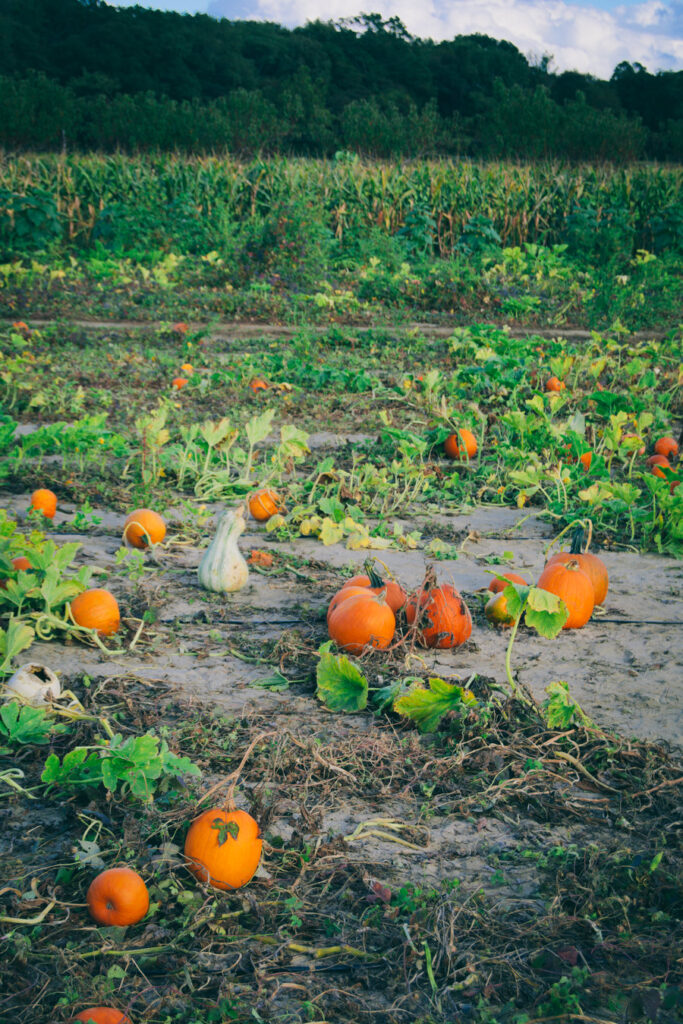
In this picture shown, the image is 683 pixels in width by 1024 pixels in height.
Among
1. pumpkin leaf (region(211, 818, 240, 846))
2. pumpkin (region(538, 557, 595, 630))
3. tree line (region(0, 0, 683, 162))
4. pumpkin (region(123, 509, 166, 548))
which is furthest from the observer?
tree line (region(0, 0, 683, 162))

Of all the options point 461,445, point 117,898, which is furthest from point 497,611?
point 461,445

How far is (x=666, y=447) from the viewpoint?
4.68m

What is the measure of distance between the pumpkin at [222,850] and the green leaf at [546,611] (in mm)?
971

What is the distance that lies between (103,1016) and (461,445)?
3.76 meters

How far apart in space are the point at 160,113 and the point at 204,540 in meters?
31.6

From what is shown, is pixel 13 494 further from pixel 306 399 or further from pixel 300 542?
pixel 306 399

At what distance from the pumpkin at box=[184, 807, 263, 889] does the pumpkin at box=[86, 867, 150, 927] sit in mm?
125

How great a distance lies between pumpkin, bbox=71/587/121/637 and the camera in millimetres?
2572

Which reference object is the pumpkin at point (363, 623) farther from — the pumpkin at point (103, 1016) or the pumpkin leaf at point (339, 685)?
the pumpkin at point (103, 1016)

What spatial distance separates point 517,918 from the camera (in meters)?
1.55

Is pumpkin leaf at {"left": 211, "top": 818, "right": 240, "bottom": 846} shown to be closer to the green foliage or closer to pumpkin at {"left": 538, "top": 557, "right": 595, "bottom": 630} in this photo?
the green foliage

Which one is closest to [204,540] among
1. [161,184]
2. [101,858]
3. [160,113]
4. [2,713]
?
[2,713]

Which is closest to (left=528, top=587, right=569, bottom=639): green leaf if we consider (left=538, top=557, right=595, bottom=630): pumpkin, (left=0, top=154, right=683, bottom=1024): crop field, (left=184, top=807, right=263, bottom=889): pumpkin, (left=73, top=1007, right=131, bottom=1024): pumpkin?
→ (left=0, top=154, right=683, bottom=1024): crop field

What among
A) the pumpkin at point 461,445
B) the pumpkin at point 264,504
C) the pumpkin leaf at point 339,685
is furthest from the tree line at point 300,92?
the pumpkin leaf at point 339,685
